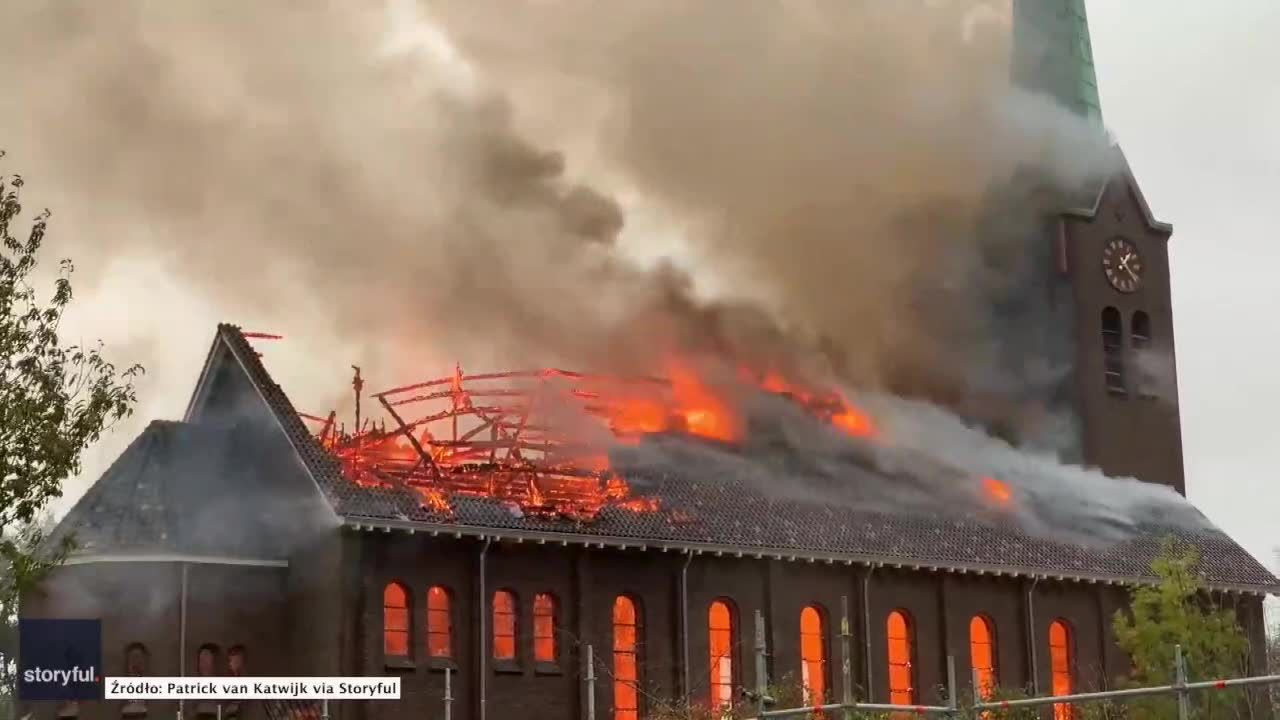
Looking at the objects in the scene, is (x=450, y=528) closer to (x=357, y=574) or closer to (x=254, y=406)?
(x=357, y=574)

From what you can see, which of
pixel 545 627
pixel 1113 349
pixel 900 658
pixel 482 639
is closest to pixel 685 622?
pixel 545 627

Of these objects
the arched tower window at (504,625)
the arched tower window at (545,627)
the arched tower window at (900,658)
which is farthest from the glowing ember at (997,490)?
the arched tower window at (504,625)

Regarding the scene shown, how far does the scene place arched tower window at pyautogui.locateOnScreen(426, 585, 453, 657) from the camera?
5584cm

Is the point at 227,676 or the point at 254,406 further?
the point at 254,406

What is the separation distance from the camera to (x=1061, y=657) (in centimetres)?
6894

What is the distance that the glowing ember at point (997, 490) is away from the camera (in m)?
71.7

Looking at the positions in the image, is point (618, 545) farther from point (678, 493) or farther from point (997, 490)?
A: point (997, 490)

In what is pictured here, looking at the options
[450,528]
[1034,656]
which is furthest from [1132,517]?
[450,528]

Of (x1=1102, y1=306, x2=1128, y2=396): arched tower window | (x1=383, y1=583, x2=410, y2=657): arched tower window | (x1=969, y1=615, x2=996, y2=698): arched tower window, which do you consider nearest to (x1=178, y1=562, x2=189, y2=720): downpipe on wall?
(x1=383, y1=583, x2=410, y2=657): arched tower window

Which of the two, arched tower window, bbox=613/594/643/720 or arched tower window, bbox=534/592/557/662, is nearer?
arched tower window, bbox=534/592/557/662

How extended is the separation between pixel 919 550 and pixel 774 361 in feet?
32.5

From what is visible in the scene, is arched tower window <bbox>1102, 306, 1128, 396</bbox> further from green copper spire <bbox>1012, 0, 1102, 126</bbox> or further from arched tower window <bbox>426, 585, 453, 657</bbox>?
arched tower window <bbox>426, 585, 453, 657</bbox>

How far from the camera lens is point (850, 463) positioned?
70.4m

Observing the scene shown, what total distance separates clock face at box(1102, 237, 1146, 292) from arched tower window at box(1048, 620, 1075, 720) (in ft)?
51.2
